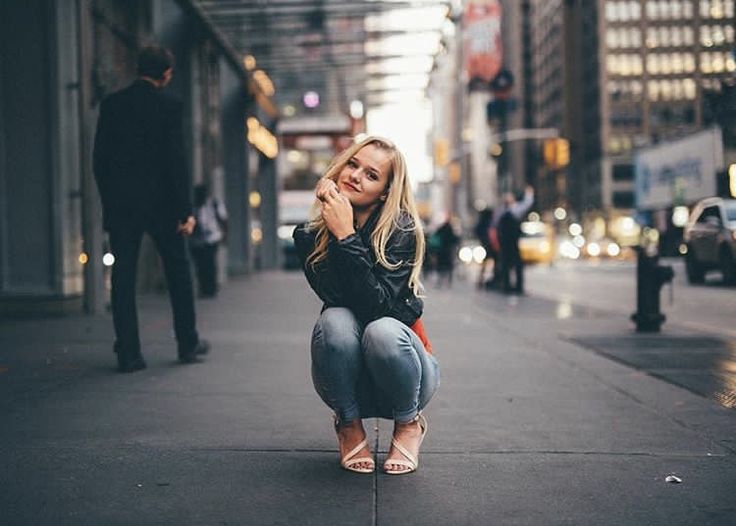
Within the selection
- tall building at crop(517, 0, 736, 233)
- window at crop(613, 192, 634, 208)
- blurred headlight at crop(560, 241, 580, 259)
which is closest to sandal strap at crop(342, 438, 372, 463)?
blurred headlight at crop(560, 241, 580, 259)

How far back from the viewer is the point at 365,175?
3.65m

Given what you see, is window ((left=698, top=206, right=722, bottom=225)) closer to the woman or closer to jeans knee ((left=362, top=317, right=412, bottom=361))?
the woman

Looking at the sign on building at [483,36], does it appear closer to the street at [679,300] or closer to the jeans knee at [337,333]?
the street at [679,300]

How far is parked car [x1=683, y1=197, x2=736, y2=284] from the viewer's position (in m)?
19.3

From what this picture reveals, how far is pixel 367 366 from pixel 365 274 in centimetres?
37

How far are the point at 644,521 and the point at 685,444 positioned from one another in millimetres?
1275

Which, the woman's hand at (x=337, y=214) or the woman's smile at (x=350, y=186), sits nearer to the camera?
the woman's hand at (x=337, y=214)

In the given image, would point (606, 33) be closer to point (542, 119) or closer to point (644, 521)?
point (542, 119)

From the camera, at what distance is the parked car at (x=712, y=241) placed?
19.3 m

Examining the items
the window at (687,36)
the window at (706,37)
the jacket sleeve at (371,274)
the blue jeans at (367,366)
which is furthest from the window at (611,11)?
the blue jeans at (367,366)

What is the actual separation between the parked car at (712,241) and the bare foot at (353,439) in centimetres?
1690

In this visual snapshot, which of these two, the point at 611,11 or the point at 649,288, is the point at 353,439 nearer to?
the point at 649,288

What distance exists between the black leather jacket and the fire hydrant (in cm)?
605

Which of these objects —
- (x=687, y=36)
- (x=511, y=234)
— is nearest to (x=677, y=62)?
(x=687, y=36)
